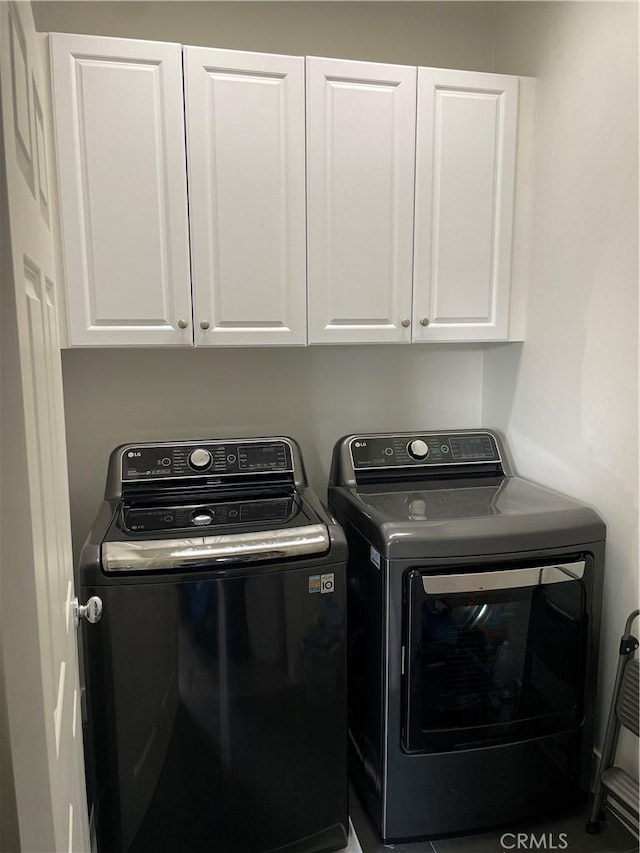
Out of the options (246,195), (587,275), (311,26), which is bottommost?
(587,275)

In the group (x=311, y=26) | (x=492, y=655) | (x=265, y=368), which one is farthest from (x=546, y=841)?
(x=311, y=26)

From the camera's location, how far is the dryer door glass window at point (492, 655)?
164cm

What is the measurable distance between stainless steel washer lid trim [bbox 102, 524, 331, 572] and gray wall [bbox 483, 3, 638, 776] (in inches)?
34.5

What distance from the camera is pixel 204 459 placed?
1.97m

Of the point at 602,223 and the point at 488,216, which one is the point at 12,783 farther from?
the point at 488,216

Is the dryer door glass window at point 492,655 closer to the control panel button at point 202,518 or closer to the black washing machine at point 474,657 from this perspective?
the black washing machine at point 474,657

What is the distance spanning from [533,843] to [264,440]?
56.8 inches

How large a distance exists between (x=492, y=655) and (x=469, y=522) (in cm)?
38

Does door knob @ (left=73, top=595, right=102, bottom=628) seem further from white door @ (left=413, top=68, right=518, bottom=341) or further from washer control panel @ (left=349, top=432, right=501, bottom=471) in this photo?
white door @ (left=413, top=68, right=518, bottom=341)

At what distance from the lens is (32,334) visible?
80 centimetres

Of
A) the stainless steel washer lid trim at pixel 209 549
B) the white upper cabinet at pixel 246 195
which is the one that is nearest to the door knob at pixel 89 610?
the stainless steel washer lid trim at pixel 209 549

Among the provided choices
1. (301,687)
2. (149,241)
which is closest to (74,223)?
(149,241)

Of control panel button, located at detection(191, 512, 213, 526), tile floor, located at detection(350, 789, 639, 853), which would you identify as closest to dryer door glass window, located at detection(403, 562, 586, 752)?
tile floor, located at detection(350, 789, 639, 853)

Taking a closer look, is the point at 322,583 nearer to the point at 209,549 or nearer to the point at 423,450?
the point at 209,549
